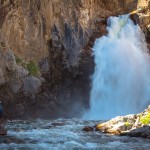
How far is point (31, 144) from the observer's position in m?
17.5

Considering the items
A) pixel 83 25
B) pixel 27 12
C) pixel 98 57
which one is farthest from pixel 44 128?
pixel 83 25

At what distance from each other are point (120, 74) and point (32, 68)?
30.1 feet

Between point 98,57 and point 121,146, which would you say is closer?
point 121,146

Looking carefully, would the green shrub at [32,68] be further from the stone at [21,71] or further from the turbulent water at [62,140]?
the turbulent water at [62,140]

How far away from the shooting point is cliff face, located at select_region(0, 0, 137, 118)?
2942 centimetres

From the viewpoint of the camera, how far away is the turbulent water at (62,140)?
1706 cm

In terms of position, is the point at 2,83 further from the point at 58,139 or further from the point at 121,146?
the point at 121,146

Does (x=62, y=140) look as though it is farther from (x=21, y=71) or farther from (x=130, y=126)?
(x=21, y=71)

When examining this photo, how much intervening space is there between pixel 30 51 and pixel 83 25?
8759 mm

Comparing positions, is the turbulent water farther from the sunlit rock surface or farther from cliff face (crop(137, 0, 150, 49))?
cliff face (crop(137, 0, 150, 49))

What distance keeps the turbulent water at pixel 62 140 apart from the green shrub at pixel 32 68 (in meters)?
8.52

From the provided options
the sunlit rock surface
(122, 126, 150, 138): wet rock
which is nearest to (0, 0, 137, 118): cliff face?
the sunlit rock surface

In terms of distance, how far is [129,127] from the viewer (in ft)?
69.4

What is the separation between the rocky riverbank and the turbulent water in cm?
72
